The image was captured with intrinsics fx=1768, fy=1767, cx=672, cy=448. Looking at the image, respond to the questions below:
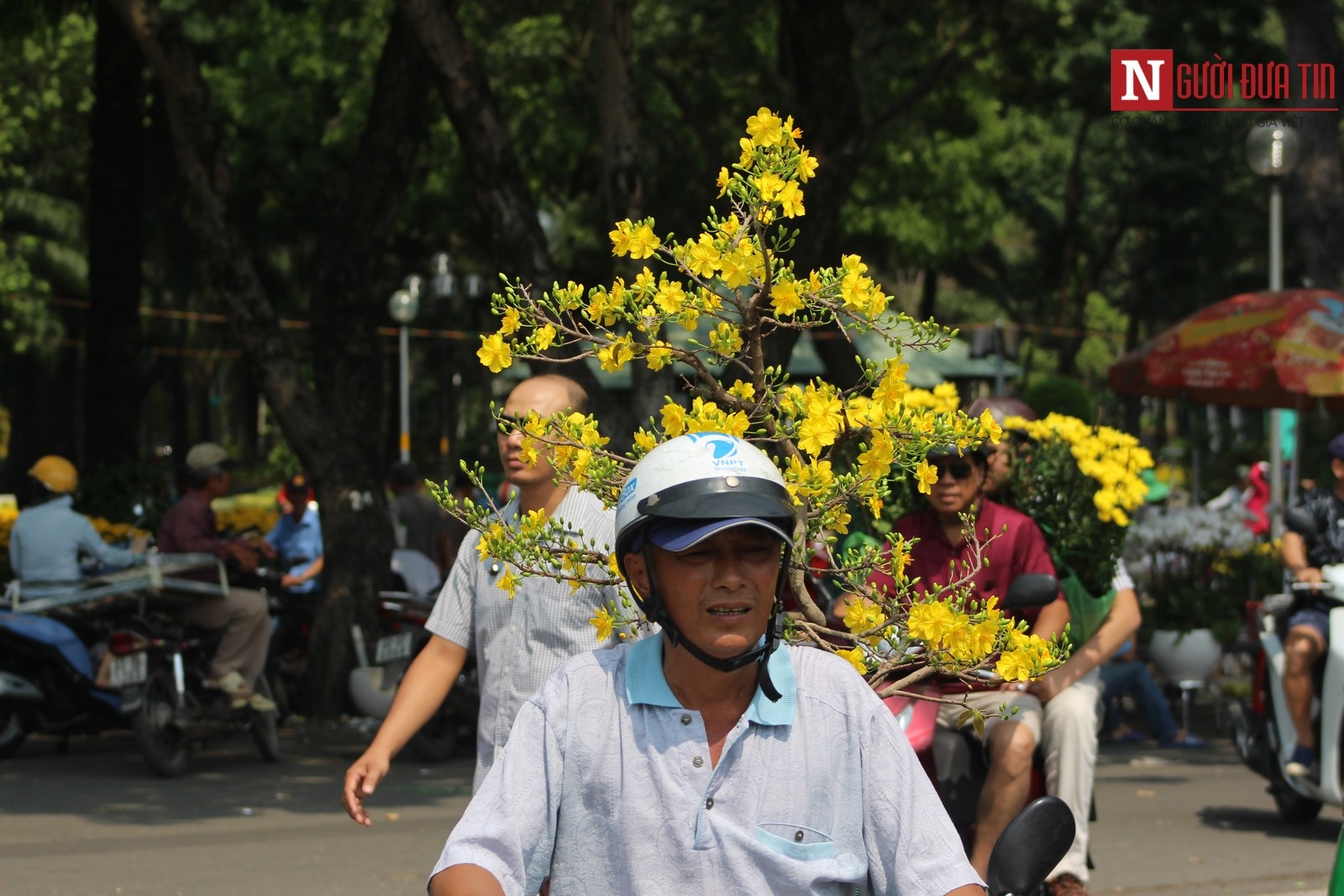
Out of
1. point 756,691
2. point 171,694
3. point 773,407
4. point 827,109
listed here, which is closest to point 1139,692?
point 827,109

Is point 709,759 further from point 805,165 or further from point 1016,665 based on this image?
point 805,165

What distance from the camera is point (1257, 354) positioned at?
41.9 ft

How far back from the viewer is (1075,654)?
589cm

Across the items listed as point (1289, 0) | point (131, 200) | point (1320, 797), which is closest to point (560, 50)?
point (131, 200)

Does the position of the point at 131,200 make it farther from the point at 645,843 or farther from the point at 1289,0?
the point at 645,843

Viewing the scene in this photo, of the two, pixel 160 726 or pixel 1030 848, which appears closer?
pixel 1030 848

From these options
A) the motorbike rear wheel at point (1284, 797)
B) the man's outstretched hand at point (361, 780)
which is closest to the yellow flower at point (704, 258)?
the man's outstretched hand at point (361, 780)

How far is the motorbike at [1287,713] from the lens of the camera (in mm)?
8000

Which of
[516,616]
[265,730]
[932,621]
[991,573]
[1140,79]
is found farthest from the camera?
[1140,79]

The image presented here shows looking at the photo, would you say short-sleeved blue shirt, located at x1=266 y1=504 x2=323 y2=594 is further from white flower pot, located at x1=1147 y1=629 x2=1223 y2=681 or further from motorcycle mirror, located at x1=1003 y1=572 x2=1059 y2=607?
motorcycle mirror, located at x1=1003 y1=572 x2=1059 y2=607

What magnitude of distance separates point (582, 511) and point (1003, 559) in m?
1.53

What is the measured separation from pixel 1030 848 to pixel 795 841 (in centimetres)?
39

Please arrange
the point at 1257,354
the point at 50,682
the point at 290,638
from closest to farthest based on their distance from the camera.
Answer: the point at 50,682
the point at 1257,354
the point at 290,638

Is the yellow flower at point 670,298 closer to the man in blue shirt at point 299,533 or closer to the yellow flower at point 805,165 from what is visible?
the yellow flower at point 805,165
